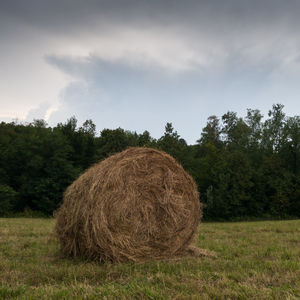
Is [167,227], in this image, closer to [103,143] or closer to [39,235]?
[39,235]

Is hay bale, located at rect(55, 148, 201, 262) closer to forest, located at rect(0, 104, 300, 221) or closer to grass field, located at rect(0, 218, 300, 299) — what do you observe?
grass field, located at rect(0, 218, 300, 299)

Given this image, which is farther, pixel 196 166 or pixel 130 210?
pixel 196 166

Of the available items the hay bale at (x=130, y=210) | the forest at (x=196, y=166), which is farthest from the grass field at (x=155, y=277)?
the forest at (x=196, y=166)

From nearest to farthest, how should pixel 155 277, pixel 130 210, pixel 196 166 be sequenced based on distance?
pixel 155 277, pixel 130 210, pixel 196 166

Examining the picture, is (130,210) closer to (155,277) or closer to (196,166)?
(155,277)

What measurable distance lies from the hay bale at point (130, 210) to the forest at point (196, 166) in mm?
24911

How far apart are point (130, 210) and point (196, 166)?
36.4 meters

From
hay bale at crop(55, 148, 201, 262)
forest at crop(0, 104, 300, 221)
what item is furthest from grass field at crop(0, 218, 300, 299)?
forest at crop(0, 104, 300, 221)

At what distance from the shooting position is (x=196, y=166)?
1662 inches

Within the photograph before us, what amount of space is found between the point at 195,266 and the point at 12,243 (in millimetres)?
4994

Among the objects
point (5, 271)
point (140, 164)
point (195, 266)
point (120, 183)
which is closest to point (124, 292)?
point (195, 266)

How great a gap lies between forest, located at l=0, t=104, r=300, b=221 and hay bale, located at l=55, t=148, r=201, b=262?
24.9 metres

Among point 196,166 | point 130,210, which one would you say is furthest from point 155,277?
point 196,166

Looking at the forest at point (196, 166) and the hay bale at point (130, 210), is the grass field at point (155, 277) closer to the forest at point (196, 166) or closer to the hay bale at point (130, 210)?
the hay bale at point (130, 210)
